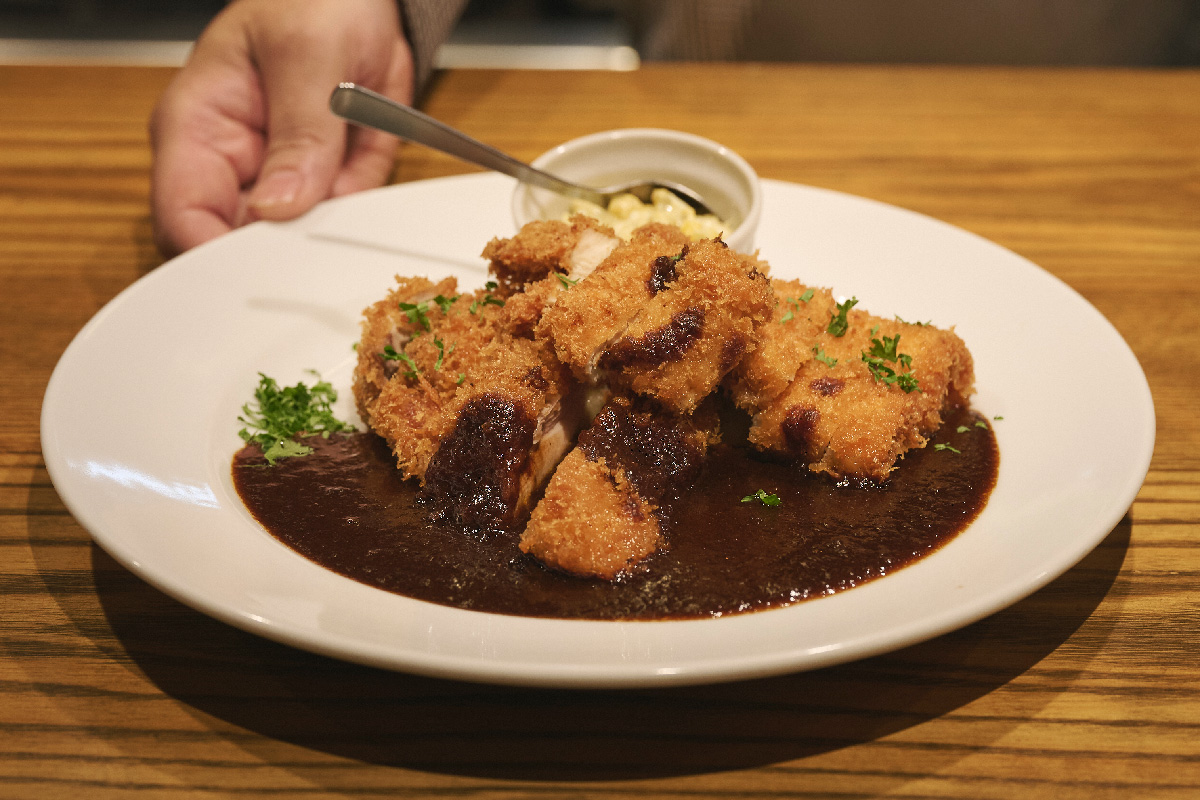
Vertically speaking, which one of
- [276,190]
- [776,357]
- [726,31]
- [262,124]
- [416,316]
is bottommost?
[262,124]

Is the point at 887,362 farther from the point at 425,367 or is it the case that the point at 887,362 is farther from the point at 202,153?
the point at 202,153

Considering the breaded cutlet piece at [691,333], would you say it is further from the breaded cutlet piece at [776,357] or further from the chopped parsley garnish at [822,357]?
the chopped parsley garnish at [822,357]

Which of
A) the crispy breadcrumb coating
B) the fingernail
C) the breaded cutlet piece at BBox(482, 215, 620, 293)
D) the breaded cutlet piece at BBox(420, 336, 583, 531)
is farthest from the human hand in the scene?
the crispy breadcrumb coating

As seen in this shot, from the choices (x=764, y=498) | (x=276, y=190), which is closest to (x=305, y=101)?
(x=276, y=190)

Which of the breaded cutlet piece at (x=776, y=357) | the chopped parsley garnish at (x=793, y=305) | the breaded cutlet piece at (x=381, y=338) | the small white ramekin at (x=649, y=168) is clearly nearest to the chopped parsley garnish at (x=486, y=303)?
the breaded cutlet piece at (x=381, y=338)

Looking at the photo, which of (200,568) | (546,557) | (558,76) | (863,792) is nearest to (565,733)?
(546,557)
